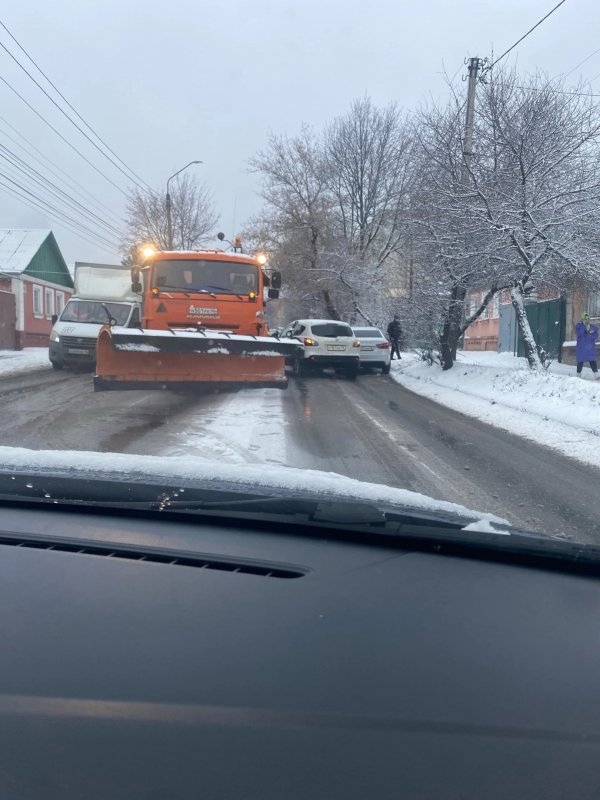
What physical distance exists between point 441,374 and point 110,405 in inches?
423

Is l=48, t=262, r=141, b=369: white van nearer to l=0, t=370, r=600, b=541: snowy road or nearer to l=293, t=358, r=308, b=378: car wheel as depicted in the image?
l=293, t=358, r=308, b=378: car wheel

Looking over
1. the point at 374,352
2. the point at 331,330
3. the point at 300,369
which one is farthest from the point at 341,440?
the point at 374,352

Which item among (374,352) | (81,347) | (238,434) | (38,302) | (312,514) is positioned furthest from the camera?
(38,302)

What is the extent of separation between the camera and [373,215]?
128ft

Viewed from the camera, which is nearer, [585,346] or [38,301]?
[585,346]

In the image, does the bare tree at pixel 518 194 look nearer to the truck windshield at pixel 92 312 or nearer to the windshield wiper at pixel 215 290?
the windshield wiper at pixel 215 290

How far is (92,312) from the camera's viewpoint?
67.9 ft

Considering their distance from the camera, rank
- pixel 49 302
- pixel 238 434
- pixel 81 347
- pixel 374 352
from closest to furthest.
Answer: pixel 238 434 → pixel 81 347 → pixel 374 352 → pixel 49 302

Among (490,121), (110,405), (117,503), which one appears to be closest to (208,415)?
(110,405)

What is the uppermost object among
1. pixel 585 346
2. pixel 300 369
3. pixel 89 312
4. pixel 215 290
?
pixel 215 290

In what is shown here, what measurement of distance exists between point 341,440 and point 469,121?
11.2 metres

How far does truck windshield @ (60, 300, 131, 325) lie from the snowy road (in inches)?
267

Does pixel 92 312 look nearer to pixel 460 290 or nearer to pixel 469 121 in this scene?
pixel 460 290

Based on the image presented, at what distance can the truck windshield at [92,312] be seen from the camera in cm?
2042
